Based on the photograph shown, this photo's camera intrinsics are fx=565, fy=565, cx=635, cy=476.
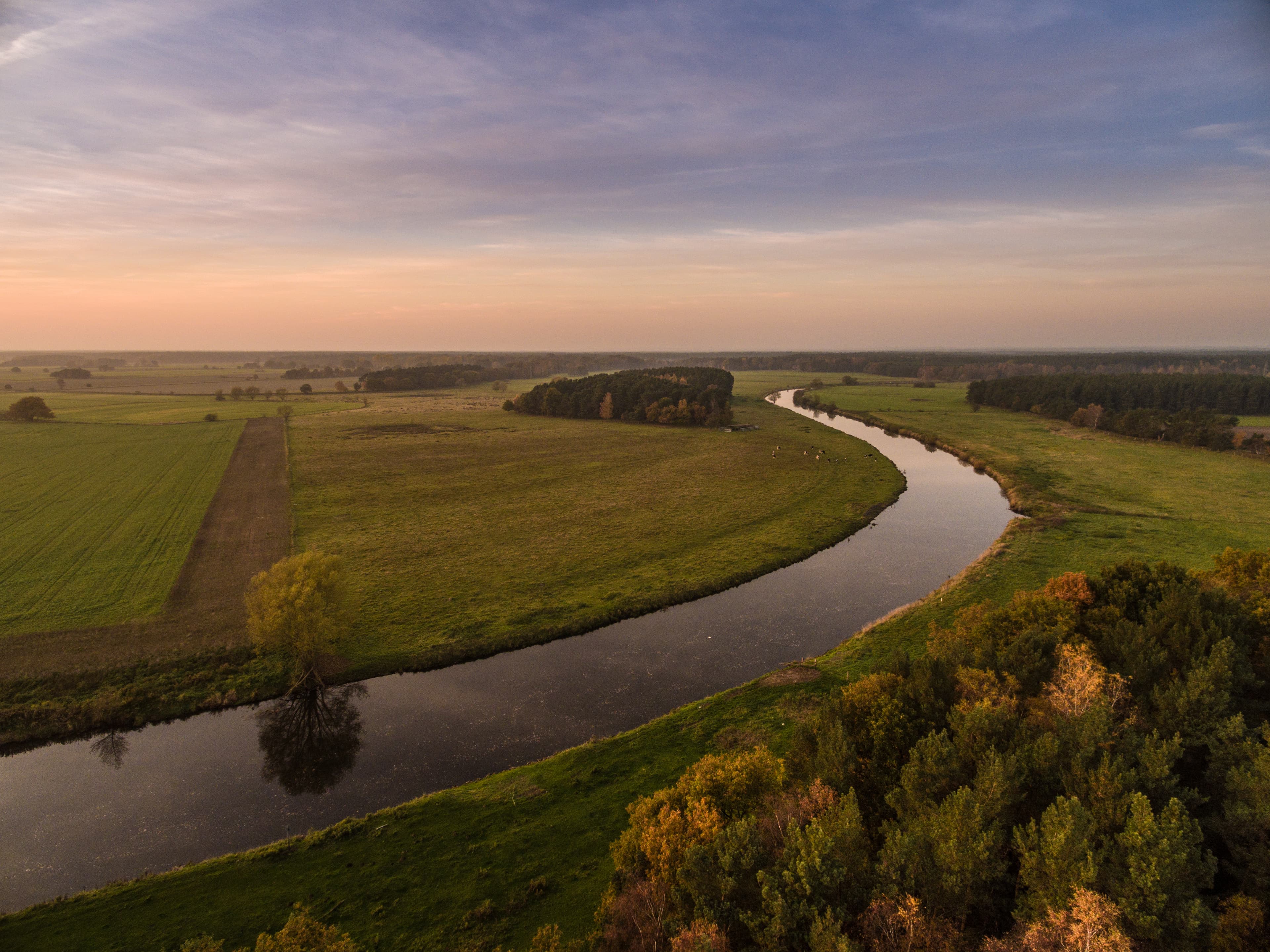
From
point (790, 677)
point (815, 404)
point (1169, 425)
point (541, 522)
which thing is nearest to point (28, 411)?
point (541, 522)

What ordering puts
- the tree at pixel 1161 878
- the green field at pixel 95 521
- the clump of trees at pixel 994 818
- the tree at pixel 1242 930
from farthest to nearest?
1. the green field at pixel 95 521
2. the clump of trees at pixel 994 818
3. the tree at pixel 1161 878
4. the tree at pixel 1242 930

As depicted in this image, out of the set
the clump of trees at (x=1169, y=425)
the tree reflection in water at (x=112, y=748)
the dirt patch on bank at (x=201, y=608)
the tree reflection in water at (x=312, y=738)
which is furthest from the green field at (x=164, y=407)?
the clump of trees at (x=1169, y=425)

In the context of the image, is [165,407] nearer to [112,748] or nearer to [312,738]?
[112,748]

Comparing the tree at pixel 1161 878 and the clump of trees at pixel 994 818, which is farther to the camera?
the clump of trees at pixel 994 818

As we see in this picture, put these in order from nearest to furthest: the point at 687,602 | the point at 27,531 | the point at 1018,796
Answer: the point at 1018,796
the point at 687,602
the point at 27,531

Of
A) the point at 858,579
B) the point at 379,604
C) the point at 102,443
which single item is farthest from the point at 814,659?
the point at 102,443

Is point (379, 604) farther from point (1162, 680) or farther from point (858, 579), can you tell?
point (1162, 680)

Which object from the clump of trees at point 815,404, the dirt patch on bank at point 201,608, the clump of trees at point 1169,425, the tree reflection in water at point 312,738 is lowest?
the tree reflection in water at point 312,738

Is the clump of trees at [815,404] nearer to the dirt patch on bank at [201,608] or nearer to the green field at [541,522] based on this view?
the green field at [541,522]
